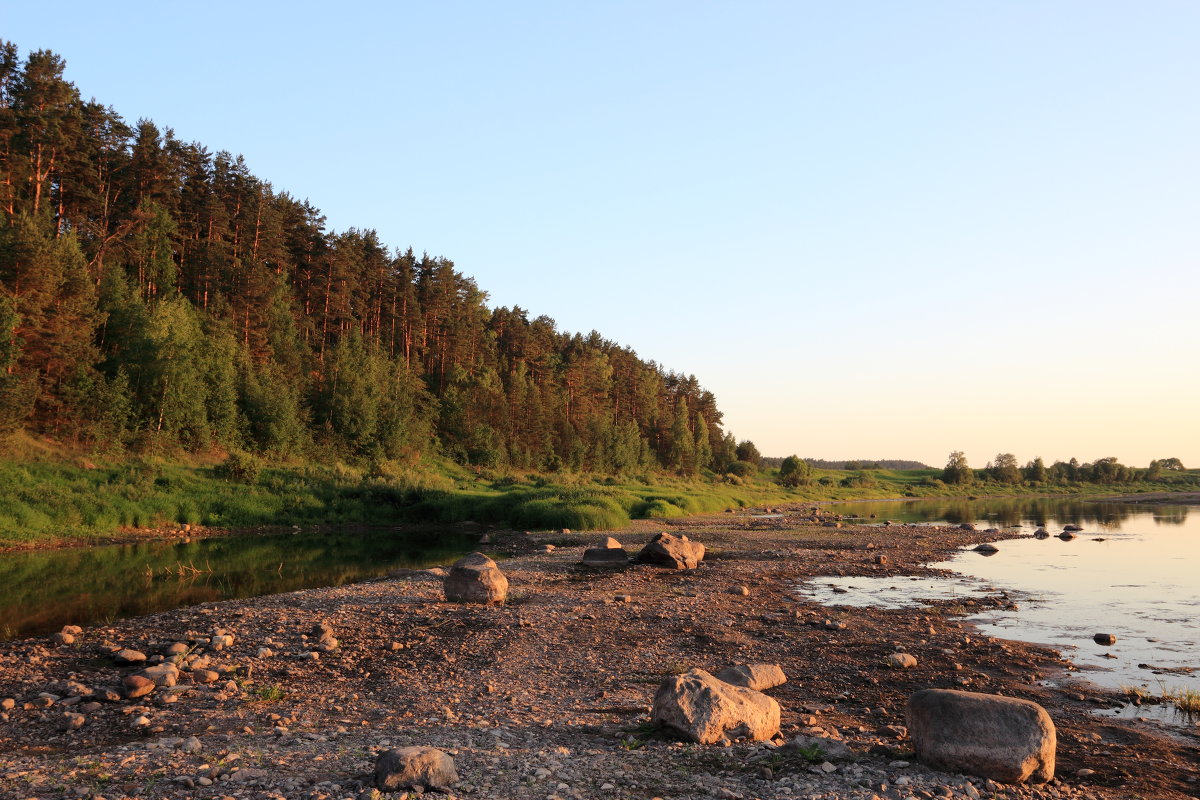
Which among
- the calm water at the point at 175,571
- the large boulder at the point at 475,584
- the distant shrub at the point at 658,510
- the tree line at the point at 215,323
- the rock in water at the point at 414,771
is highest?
the tree line at the point at 215,323

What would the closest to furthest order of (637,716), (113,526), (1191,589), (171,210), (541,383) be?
(637,716) < (1191,589) < (113,526) < (171,210) < (541,383)

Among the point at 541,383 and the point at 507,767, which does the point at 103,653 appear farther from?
the point at 541,383

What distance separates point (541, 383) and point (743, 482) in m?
37.6

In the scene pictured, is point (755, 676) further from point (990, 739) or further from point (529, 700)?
point (990, 739)

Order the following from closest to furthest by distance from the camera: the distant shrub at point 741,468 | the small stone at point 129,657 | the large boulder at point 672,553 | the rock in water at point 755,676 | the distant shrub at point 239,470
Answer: the rock in water at point 755,676 → the small stone at point 129,657 → the large boulder at point 672,553 → the distant shrub at point 239,470 → the distant shrub at point 741,468

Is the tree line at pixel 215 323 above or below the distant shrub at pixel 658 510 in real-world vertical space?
above

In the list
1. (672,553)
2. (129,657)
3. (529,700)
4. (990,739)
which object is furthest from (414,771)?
(672,553)

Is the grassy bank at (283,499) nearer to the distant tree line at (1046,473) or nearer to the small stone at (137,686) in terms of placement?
the small stone at (137,686)

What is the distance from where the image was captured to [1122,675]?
14.8 metres

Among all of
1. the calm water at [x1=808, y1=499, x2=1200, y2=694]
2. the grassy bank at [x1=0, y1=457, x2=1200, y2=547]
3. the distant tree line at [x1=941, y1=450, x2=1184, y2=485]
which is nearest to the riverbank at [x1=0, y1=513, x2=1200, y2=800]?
the calm water at [x1=808, y1=499, x2=1200, y2=694]

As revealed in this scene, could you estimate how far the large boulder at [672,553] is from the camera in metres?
30.3

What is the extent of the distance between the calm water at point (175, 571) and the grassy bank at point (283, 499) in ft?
11.3

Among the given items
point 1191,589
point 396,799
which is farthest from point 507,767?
point 1191,589

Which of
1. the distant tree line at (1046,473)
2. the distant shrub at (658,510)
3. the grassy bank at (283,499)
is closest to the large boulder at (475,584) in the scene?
the grassy bank at (283,499)
